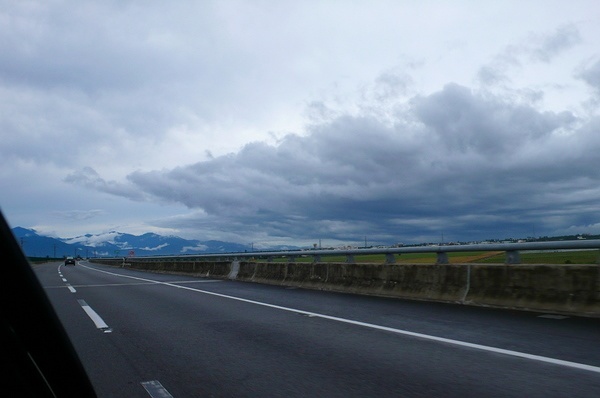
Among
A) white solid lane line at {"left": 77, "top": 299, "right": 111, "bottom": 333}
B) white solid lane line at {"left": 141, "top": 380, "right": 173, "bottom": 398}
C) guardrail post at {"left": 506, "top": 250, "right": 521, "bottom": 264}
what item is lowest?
white solid lane line at {"left": 141, "top": 380, "right": 173, "bottom": 398}

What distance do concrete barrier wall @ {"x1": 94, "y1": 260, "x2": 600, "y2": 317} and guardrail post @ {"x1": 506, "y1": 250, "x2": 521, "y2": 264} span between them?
0.41 feet

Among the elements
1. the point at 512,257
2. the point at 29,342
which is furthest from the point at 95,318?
the point at 29,342

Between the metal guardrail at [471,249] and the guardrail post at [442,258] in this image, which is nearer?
the metal guardrail at [471,249]

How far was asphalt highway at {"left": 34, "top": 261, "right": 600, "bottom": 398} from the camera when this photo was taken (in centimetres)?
525

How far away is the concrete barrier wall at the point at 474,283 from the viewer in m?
9.24

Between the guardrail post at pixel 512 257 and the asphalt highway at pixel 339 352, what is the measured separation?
45.1 inches

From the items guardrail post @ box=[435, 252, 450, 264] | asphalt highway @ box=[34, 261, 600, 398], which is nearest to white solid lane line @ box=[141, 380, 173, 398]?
asphalt highway @ box=[34, 261, 600, 398]

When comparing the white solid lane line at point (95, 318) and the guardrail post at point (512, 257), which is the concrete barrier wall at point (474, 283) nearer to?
the guardrail post at point (512, 257)

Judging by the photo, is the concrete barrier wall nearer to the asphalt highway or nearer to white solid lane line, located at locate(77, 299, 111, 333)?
the asphalt highway

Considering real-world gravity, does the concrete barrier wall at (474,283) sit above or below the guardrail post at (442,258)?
below

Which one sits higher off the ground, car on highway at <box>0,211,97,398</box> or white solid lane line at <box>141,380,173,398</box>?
car on highway at <box>0,211,97,398</box>

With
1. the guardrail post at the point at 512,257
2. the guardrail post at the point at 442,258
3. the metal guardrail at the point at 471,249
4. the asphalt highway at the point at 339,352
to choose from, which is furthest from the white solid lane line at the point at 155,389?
the guardrail post at the point at 442,258

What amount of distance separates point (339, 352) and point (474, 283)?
5.46 m

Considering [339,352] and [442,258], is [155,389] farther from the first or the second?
[442,258]
